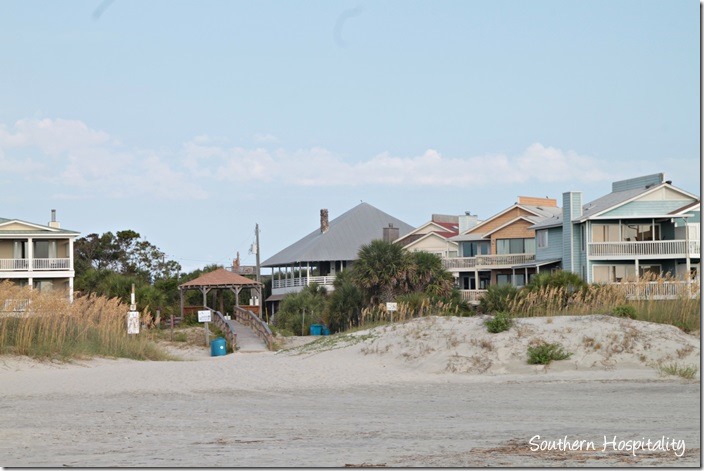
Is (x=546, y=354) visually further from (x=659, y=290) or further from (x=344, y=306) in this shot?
(x=344, y=306)

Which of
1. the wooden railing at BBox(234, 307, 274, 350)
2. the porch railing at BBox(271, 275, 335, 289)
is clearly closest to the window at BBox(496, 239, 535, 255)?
the porch railing at BBox(271, 275, 335, 289)

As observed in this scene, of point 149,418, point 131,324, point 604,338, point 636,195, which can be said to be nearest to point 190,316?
point 131,324

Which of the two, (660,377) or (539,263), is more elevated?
(539,263)

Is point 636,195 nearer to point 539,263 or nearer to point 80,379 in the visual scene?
point 539,263

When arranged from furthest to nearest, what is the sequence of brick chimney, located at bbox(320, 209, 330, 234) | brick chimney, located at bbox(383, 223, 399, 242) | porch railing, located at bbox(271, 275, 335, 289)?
brick chimney, located at bbox(320, 209, 330, 234), brick chimney, located at bbox(383, 223, 399, 242), porch railing, located at bbox(271, 275, 335, 289)

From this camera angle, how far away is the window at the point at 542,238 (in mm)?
58156

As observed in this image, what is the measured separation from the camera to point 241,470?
1044 centimetres

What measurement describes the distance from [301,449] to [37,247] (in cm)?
5059

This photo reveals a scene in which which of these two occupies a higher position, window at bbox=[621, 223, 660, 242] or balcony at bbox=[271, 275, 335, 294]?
window at bbox=[621, 223, 660, 242]

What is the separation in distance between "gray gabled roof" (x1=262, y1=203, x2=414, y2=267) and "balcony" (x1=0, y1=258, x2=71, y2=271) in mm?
18146

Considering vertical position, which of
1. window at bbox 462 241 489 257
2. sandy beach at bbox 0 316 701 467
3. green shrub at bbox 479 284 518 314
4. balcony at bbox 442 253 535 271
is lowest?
sandy beach at bbox 0 316 701 467

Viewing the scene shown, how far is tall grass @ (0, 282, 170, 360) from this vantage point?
966 inches

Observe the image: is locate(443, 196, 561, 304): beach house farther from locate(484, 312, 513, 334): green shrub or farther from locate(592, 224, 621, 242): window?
locate(484, 312, 513, 334): green shrub

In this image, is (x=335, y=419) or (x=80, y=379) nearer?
(x=335, y=419)
